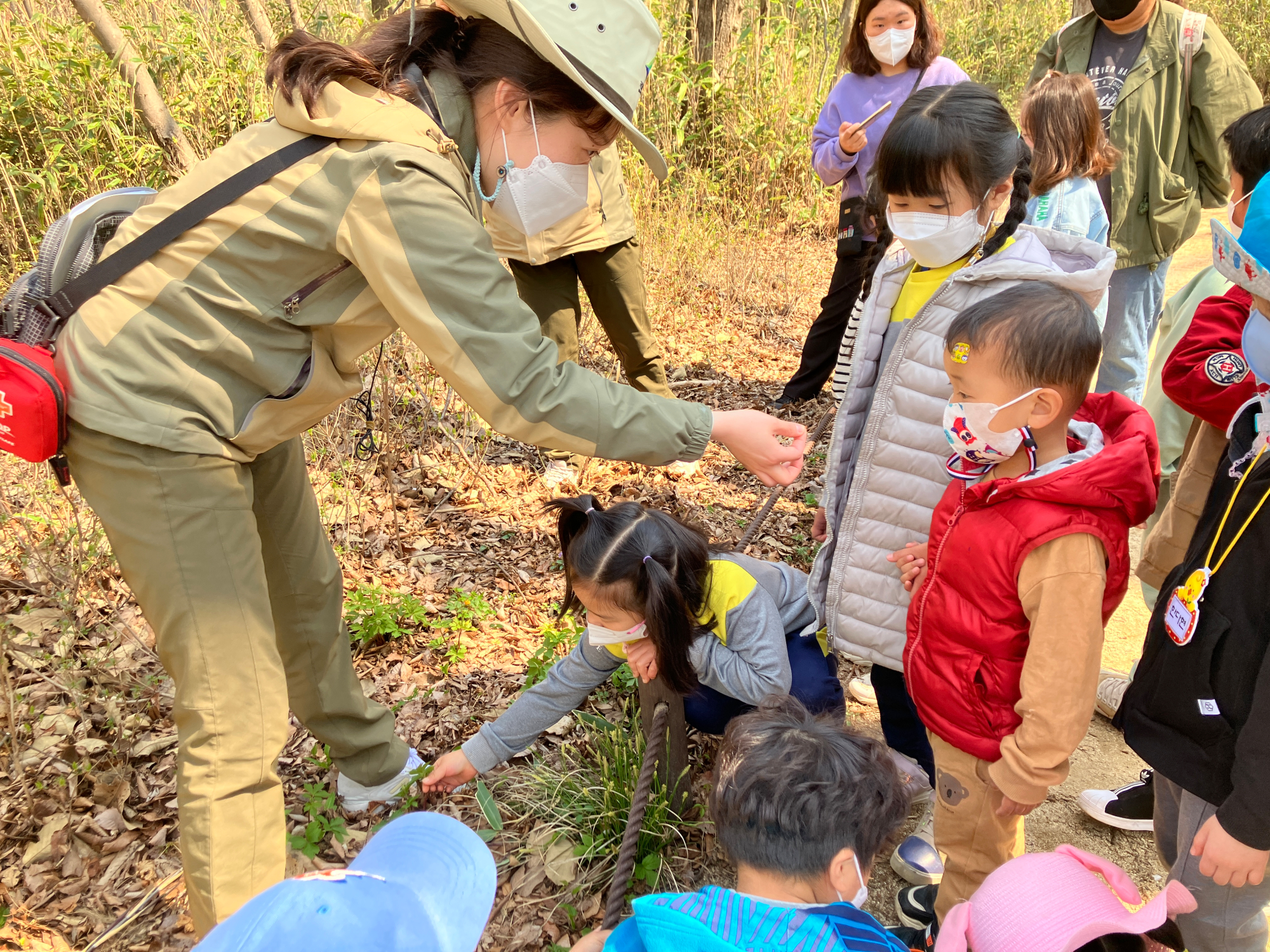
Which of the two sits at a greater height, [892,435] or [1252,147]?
[1252,147]

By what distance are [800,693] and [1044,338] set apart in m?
1.22

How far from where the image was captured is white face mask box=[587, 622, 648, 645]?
2.19 meters

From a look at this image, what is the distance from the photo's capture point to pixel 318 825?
2.57 m

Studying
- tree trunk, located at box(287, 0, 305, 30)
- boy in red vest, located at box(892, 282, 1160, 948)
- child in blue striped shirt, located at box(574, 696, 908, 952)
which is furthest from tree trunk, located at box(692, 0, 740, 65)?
child in blue striped shirt, located at box(574, 696, 908, 952)

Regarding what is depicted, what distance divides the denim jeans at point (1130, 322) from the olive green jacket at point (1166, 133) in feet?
0.27

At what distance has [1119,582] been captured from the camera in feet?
6.15

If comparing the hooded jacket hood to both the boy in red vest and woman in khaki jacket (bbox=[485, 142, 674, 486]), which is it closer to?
the boy in red vest

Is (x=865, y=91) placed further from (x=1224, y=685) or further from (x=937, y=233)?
(x=1224, y=685)

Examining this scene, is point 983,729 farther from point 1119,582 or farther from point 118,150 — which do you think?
point 118,150

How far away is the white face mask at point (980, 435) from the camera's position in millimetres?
1904

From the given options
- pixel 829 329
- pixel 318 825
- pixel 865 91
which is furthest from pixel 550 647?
pixel 865 91

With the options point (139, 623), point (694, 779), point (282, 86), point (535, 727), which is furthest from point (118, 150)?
point (694, 779)

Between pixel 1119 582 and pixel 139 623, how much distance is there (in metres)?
3.10

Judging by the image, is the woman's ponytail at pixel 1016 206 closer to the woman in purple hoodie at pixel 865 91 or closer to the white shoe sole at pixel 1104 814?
the white shoe sole at pixel 1104 814
